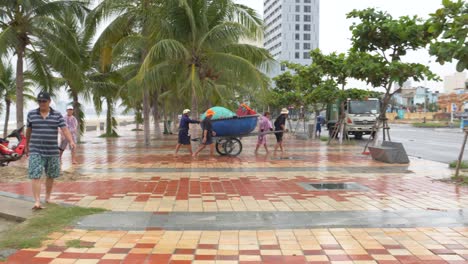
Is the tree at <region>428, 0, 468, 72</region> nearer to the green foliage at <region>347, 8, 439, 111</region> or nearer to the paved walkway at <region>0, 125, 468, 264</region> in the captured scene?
the paved walkway at <region>0, 125, 468, 264</region>

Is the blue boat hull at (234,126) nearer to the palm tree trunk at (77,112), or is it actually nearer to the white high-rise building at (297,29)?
the palm tree trunk at (77,112)

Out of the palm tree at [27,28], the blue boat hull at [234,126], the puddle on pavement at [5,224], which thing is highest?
the palm tree at [27,28]

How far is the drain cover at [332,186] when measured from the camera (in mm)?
8930

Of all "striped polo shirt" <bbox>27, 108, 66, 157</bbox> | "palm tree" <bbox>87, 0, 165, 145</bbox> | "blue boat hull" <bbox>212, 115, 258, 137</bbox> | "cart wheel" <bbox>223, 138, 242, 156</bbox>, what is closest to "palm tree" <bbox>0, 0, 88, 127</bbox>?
"palm tree" <bbox>87, 0, 165, 145</bbox>

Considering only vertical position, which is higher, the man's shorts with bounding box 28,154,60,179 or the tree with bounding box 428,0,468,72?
the tree with bounding box 428,0,468,72

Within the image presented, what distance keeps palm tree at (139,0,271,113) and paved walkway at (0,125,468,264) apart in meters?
5.61

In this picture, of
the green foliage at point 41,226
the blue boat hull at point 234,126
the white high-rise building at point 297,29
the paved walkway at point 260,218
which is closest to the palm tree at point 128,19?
the blue boat hull at point 234,126

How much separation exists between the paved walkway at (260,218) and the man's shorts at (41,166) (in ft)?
2.38

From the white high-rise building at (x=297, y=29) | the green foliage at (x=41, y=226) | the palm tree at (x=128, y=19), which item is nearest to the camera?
the green foliage at (x=41, y=226)

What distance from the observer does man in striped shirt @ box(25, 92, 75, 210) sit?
6887mm

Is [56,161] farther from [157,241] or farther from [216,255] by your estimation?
[216,255]

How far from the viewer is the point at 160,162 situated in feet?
45.6

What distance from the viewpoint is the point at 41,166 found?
695 cm

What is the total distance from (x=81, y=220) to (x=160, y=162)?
759 cm
